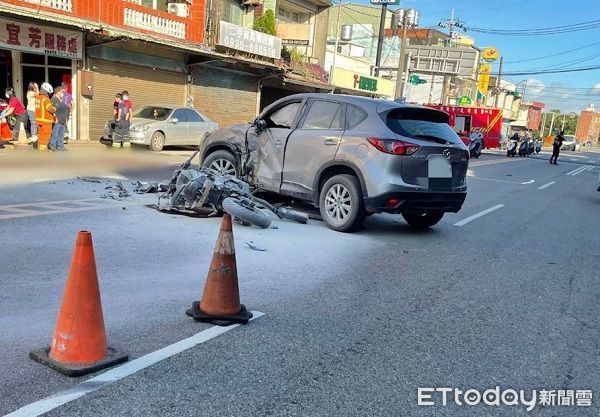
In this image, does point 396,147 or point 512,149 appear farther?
point 512,149

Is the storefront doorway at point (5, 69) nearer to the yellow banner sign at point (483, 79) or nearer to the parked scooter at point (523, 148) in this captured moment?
the parked scooter at point (523, 148)

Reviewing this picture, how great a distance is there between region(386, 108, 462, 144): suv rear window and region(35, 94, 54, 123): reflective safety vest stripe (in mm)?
10485

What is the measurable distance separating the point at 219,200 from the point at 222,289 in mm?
3889

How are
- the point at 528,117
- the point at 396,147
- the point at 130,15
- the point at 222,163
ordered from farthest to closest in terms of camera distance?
the point at 528,117 → the point at 130,15 → the point at 222,163 → the point at 396,147

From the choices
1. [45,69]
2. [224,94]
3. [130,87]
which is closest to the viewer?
[45,69]

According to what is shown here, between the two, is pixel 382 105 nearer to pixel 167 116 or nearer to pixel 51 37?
pixel 167 116

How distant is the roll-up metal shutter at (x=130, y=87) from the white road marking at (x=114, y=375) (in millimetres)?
16556

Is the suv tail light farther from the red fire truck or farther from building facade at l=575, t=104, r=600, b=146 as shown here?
building facade at l=575, t=104, r=600, b=146

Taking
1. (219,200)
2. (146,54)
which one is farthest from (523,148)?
(219,200)

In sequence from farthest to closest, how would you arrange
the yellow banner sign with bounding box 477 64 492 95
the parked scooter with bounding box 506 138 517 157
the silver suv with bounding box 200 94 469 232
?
the yellow banner sign with bounding box 477 64 492 95 < the parked scooter with bounding box 506 138 517 157 < the silver suv with bounding box 200 94 469 232

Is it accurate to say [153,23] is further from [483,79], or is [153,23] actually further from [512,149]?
[483,79]

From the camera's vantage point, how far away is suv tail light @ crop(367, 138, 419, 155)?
23.8ft

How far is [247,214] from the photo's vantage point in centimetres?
757

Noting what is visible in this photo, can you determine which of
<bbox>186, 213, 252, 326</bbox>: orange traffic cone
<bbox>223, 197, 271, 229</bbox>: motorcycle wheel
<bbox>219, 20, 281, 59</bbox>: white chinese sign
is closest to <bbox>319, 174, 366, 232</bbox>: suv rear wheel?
<bbox>223, 197, 271, 229</bbox>: motorcycle wheel
